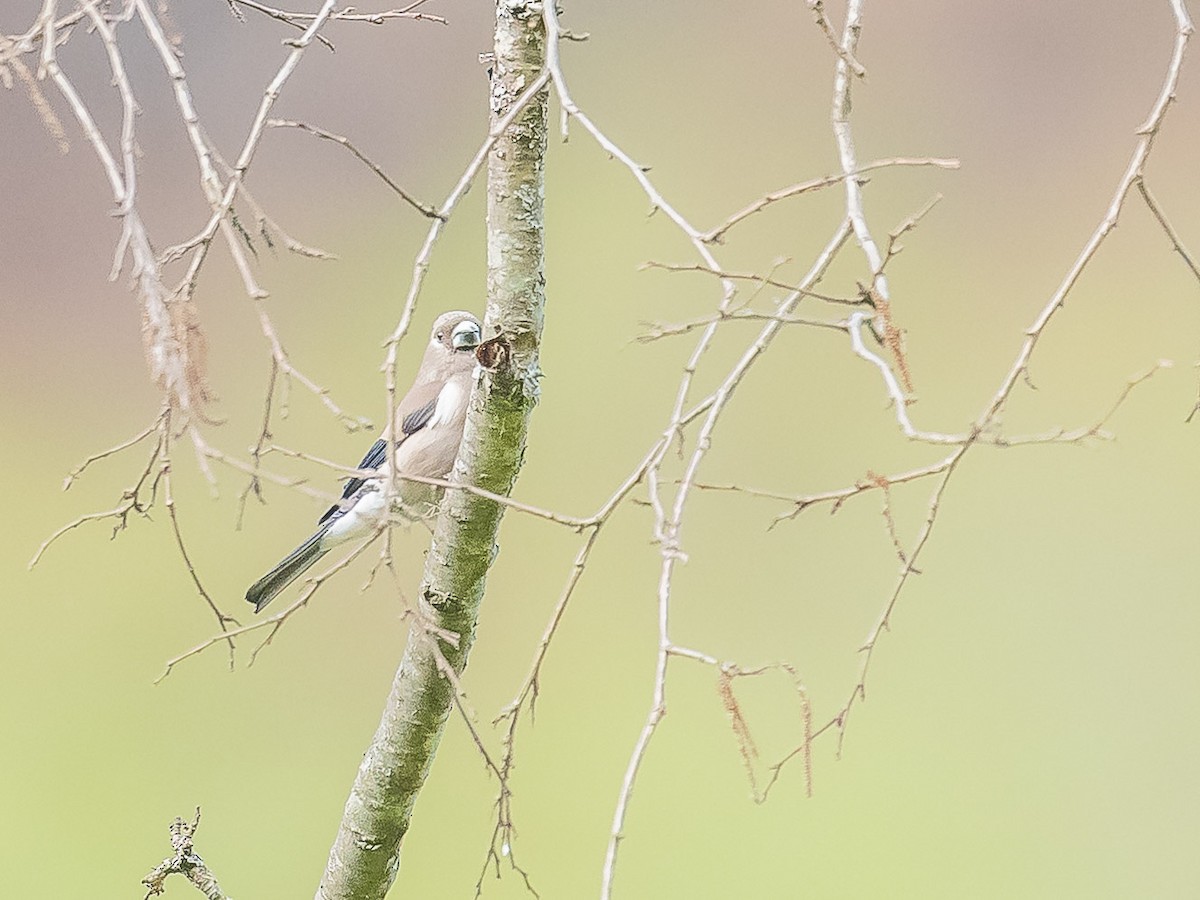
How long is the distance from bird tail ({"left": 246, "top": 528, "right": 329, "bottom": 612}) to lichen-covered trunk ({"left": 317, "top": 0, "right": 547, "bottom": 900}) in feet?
2.21

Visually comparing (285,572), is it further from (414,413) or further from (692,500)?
(692,500)

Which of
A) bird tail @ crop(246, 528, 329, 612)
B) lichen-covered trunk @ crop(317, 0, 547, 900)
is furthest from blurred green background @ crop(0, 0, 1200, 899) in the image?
lichen-covered trunk @ crop(317, 0, 547, 900)

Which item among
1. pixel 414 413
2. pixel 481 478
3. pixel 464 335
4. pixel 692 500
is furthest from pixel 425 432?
pixel 481 478

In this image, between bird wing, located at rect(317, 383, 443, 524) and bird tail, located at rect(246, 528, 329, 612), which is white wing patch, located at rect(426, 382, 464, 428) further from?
bird tail, located at rect(246, 528, 329, 612)

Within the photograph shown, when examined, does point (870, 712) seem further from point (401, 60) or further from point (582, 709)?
point (401, 60)

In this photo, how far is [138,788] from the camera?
94.1 inches

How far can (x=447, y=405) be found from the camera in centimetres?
211

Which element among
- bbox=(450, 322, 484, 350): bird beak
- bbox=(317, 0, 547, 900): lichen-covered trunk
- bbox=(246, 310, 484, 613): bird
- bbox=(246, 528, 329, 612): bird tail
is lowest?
bbox=(317, 0, 547, 900): lichen-covered trunk

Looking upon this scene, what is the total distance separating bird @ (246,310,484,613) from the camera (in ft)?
6.83

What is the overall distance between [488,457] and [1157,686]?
1.63m

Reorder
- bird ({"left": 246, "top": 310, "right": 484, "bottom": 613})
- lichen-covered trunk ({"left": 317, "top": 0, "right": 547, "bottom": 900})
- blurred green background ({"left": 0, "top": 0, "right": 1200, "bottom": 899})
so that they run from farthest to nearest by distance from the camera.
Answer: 1. blurred green background ({"left": 0, "top": 0, "right": 1200, "bottom": 899})
2. bird ({"left": 246, "top": 310, "right": 484, "bottom": 613})
3. lichen-covered trunk ({"left": 317, "top": 0, "right": 547, "bottom": 900})

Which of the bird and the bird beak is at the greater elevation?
the bird beak

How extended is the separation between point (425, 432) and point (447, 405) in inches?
2.4

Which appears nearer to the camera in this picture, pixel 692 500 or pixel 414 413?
pixel 414 413
